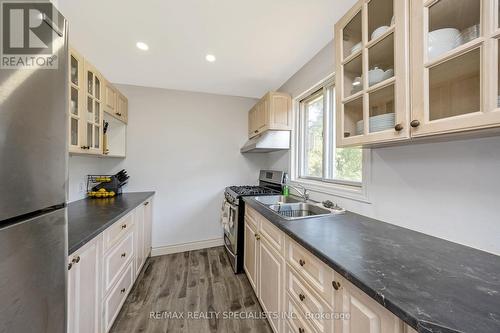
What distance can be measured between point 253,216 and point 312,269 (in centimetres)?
98

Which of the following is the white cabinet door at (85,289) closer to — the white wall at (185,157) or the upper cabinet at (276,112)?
the white wall at (185,157)

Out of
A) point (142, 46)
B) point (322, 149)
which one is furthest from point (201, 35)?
point (322, 149)

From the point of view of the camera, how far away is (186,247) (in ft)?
9.43

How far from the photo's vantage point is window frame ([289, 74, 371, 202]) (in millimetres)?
1433

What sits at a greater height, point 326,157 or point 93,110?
point 93,110


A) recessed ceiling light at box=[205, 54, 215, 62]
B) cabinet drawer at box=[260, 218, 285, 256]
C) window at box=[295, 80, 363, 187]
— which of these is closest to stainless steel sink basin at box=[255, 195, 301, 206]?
window at box=[295, 80, 363, 187]

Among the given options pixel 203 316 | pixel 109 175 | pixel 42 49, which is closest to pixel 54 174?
pixel 42 49

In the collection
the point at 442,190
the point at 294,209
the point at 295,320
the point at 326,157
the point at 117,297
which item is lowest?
the point at 117,297

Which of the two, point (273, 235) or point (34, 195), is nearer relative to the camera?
point (34, 195)

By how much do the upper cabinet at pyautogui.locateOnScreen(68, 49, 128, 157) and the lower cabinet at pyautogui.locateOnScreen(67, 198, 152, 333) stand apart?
76cm

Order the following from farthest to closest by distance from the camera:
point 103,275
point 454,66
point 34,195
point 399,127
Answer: point 103,275 < point 399,127 < point 454,66 < point 34,195

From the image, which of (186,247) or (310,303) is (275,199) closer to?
(310,303)

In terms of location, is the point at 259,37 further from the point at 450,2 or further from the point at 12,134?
the point at 12,134

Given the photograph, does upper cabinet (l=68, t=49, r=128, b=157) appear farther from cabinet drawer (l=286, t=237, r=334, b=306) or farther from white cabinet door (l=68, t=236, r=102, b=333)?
cabinet drawer (l=286, t=237, r=334, b=306)
